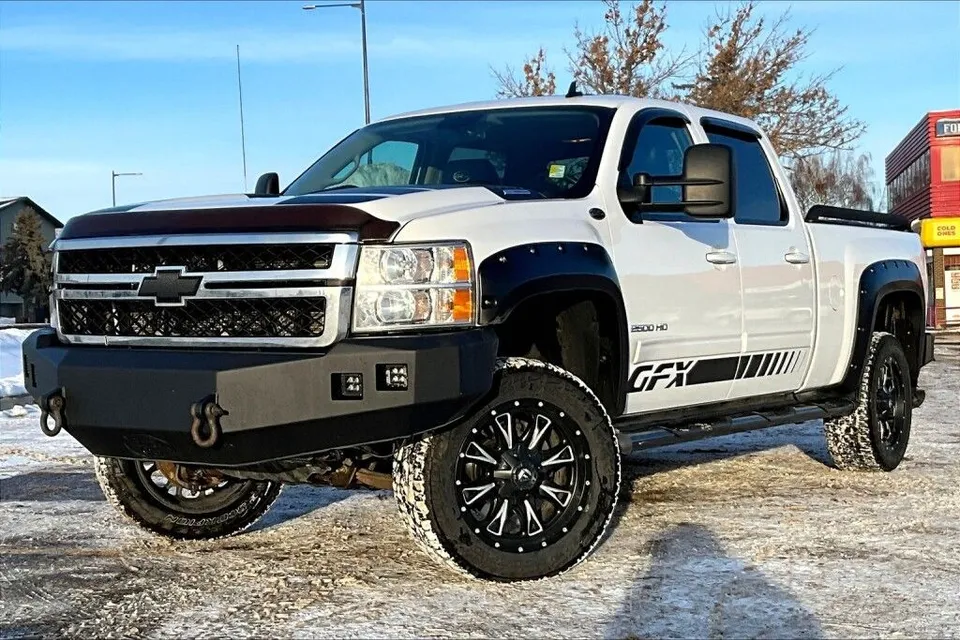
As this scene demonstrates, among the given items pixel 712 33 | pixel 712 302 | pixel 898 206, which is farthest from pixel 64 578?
pixel 898 206

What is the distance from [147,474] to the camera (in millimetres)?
5293

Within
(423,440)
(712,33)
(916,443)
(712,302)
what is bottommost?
(916,443)

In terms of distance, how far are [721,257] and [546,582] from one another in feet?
6.41

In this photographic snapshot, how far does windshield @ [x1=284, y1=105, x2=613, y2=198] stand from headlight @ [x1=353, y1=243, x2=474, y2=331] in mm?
1093

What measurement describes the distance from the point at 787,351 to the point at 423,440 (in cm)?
267

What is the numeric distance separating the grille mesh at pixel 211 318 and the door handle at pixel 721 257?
7.25 ft

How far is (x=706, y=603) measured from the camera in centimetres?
405

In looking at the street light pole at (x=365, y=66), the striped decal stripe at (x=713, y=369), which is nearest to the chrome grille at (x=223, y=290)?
the striped decal stripe at (x=713, y=369)

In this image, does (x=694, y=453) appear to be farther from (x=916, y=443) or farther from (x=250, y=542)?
(x=250, y=542)

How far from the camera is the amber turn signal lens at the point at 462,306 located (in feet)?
13.6

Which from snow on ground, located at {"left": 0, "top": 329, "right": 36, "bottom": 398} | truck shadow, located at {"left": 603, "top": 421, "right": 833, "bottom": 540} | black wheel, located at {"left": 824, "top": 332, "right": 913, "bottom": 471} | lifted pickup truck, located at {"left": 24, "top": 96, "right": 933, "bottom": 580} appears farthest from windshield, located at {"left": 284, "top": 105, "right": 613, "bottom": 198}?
snow on ground, located at {"left": 0, "top": 329, "right": 36, "bottom": 398}

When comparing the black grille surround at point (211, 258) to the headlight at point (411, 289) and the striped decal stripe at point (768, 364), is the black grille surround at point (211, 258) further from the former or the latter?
the striped decal stripe at point (768, 364)

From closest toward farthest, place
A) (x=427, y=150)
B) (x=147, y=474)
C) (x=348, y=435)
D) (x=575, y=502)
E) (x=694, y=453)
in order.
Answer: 1. (x=348, y=435)
2. (x=575, y=502)
3. (x=147, y=474)
4. (x=427, y=150)
5. (x=694, y=453)

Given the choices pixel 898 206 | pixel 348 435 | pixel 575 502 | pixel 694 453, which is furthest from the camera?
pixel 898 206
